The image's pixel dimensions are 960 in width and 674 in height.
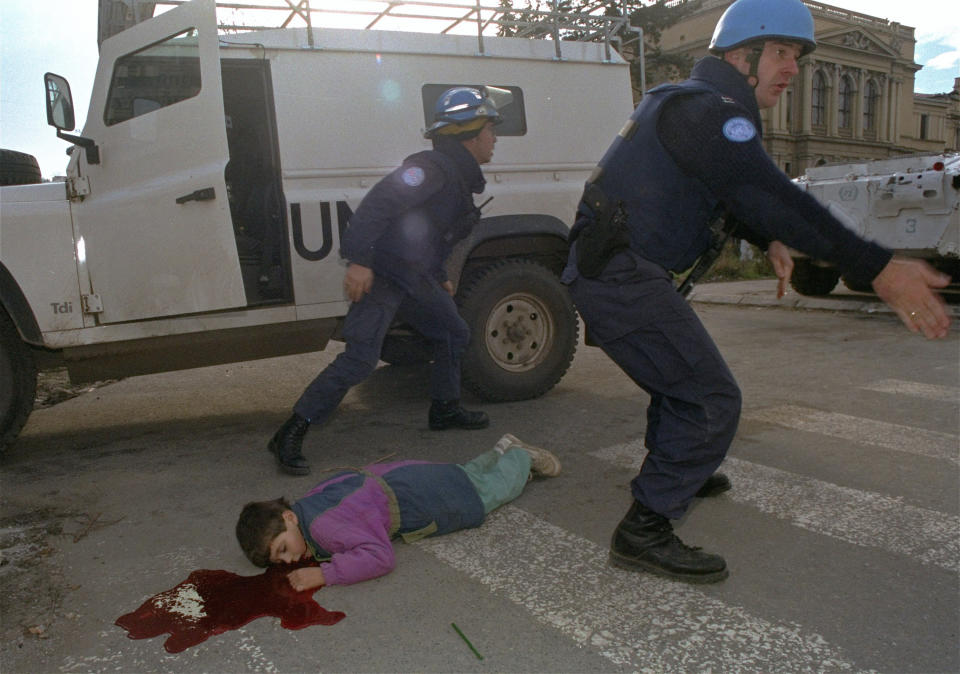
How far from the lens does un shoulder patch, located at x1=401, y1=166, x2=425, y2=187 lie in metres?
3.99

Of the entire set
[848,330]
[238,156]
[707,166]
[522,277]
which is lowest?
[848,330]

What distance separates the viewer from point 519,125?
541cm

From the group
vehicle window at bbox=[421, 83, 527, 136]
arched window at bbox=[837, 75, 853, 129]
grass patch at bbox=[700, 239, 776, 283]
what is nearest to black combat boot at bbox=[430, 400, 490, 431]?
vehicle window at bbox=[421, 83, 527, 136]

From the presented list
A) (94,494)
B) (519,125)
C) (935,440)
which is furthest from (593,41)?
(94,494)

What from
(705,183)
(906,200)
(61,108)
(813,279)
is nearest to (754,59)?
(705,183)

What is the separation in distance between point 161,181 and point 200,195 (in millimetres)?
244

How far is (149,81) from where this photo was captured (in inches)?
172

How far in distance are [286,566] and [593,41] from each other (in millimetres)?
4891

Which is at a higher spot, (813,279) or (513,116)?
(513,116)

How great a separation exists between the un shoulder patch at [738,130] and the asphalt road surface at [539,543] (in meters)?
Result: 1.50

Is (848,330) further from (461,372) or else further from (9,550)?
(9,550)

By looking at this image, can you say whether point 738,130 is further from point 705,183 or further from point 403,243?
point 403,243

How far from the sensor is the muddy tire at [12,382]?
4.16m

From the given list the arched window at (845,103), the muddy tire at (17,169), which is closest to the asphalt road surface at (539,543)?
the muddy tire at (17,169)
